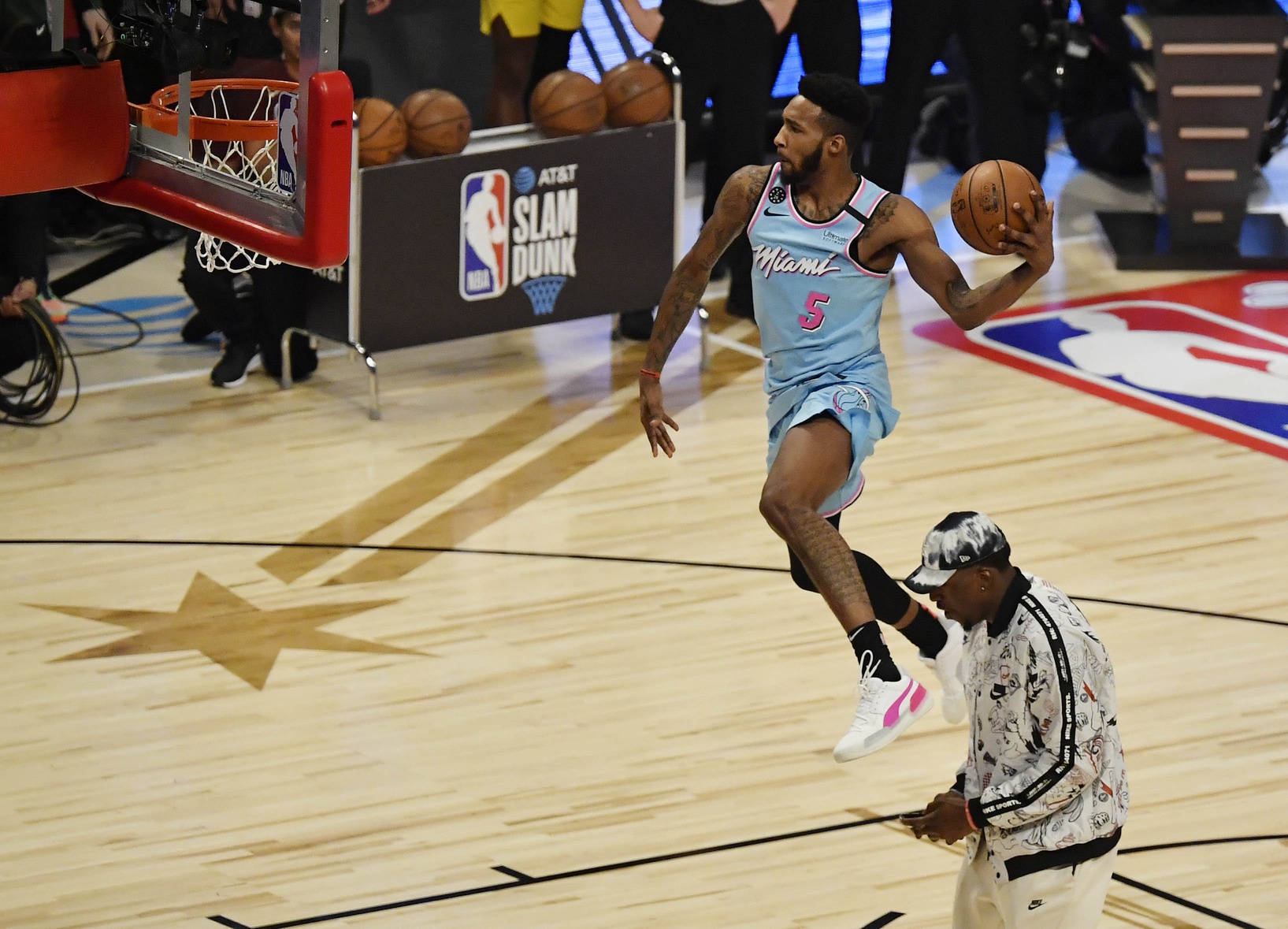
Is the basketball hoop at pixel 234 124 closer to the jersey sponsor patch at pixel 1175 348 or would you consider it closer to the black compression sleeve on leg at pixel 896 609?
the black compression sleeve on leg at pixel 896 609

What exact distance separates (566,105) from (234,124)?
13.8 ft

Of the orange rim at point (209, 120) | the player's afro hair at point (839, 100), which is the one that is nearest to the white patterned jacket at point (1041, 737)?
the player's afro hair at point (839, 100)

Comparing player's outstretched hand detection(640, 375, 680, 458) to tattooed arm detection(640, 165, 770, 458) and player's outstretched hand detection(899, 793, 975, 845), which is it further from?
player's outstretched hand detection(899, 793, 975, 845)

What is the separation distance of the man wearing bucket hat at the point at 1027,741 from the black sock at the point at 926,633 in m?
1.68

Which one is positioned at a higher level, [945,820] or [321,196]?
[321,196]

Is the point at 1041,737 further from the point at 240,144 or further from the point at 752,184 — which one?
the point at 240,144

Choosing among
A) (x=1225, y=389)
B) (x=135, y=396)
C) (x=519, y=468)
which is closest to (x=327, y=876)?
(x=519, y=468)

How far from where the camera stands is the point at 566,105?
380 inches

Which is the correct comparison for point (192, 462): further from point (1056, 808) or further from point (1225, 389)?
point (1056, 808)

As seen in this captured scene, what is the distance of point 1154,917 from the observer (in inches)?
217

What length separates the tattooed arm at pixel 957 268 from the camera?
5004 mm

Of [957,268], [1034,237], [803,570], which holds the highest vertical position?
[1034,237]

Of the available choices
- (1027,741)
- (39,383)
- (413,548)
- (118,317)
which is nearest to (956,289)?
(1027,741)

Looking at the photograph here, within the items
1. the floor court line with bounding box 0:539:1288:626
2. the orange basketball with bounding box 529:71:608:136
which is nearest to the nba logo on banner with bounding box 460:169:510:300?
the orange basketball with bounding box 529:71:608:136
